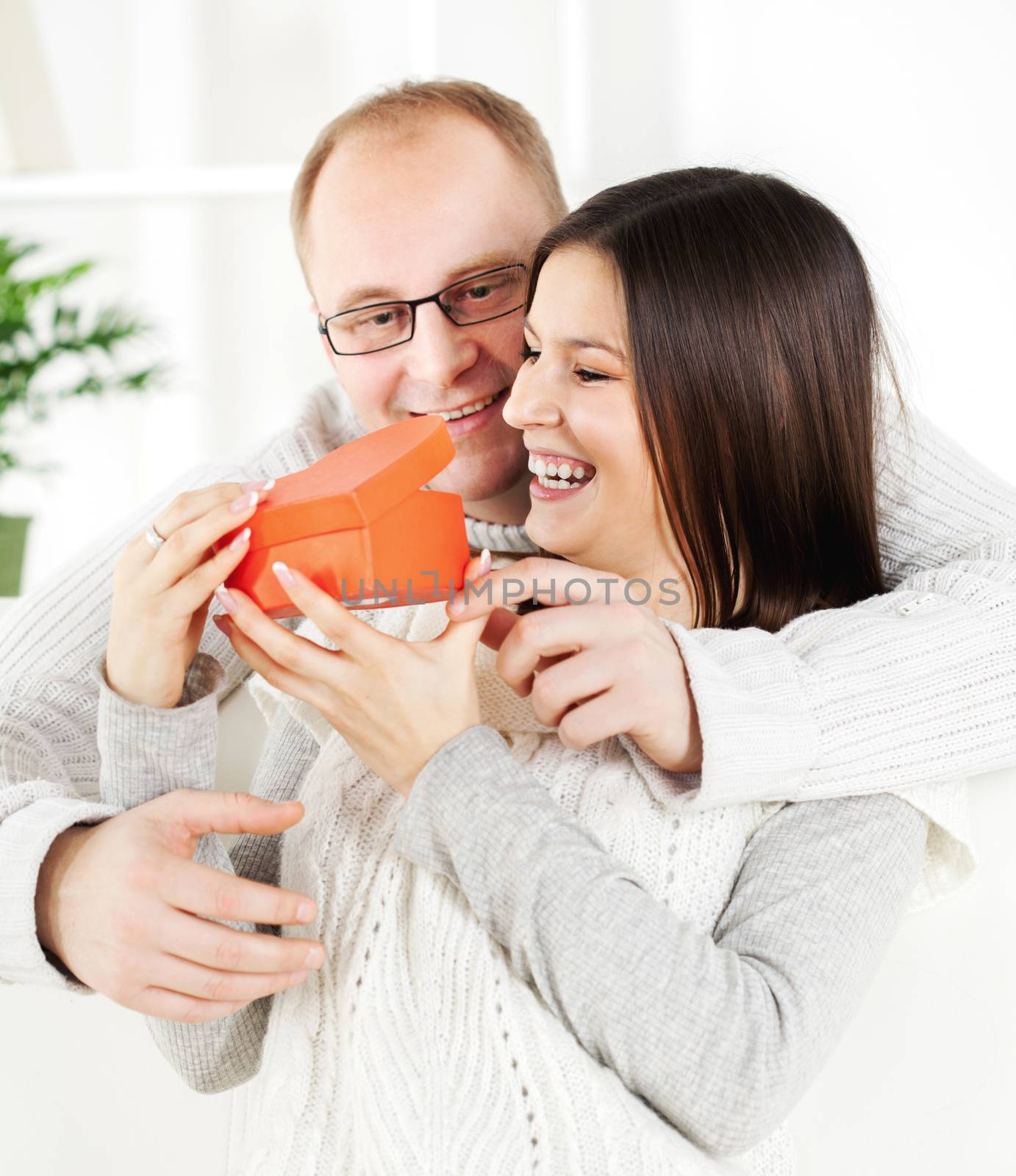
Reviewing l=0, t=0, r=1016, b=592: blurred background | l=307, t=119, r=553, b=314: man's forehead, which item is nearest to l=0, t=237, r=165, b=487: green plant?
l=0, t=0, r=1016, b=592: blurred background

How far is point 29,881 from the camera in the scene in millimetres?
1016

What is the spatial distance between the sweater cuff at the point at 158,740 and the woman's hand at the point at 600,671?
0.91 ft

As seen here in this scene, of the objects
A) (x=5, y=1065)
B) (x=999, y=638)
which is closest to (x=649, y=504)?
(x=999, y=638)

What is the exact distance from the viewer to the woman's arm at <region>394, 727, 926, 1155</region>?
2.90 ft

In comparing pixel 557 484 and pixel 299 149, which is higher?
pixel 299 149

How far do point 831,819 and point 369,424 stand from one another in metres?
0.98

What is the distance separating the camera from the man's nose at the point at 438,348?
158 centimetres

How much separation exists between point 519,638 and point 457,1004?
0.32 metres

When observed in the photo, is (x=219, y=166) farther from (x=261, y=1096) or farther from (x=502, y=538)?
(x=261, y=1096)

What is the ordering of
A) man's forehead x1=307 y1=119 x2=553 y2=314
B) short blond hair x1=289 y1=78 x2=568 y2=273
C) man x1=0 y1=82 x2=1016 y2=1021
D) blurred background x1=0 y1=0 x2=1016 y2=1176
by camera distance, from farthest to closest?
blurred background x1=0 y1=0 x2=1016 y2=1176, short blond hair x1=289 y1=78 x2=568 y2=273, man's forehead x1=307 y1=119 x2=553 y2=314, man x1=0 y1=82 x2=1016 y2=1021

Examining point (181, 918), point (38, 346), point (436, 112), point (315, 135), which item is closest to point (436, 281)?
point (436, 112)

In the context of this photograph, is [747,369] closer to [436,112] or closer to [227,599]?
[227,599]

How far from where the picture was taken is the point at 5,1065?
56.7 inches

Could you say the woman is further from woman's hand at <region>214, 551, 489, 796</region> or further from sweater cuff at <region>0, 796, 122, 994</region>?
sweater cuff at <region>0, 796, 122, 994</region>
